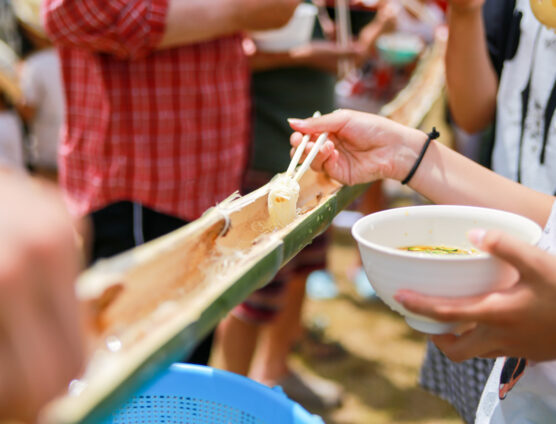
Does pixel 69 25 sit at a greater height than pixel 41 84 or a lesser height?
greater

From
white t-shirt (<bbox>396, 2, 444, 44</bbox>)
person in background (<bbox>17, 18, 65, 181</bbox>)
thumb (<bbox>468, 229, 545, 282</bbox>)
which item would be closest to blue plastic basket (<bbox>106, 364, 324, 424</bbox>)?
thumb (<bbox>468, 229, 545, 282</bbox>)

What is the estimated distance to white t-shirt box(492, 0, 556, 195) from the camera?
112 centimetres

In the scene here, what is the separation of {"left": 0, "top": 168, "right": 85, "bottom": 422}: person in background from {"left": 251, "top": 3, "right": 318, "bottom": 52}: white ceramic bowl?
1.58 m

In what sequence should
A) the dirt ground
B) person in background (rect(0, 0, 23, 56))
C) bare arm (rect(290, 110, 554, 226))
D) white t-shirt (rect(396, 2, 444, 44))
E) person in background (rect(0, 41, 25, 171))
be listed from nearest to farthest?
bare arm (rect(290, 110, 554, 226)) < the dirt ground < person in background (rect(0, 41, 25, 171)) < person in background (rect(0, 0, 23, 56)) < white t-shirt (rect(396, 2, 444, 44))

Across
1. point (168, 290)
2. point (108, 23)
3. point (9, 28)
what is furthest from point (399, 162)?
point (9, 28)

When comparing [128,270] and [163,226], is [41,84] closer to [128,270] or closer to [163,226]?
[163,226]

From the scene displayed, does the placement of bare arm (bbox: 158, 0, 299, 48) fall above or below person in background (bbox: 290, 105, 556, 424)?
above

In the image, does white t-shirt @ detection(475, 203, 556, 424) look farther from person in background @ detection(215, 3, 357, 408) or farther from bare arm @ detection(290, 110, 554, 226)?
person in background @ detection(215, 3, 357, 408)

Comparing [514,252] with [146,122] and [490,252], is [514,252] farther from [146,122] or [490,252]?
[146,122]

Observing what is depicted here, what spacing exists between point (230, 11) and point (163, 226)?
65 centimetres

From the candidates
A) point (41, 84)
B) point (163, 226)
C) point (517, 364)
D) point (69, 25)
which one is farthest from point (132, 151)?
point (41, 84)

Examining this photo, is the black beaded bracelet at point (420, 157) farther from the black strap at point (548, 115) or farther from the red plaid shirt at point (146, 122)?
the red plaid shirt at point (146, 122)

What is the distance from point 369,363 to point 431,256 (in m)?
1.99

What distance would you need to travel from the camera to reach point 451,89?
1.46 m
